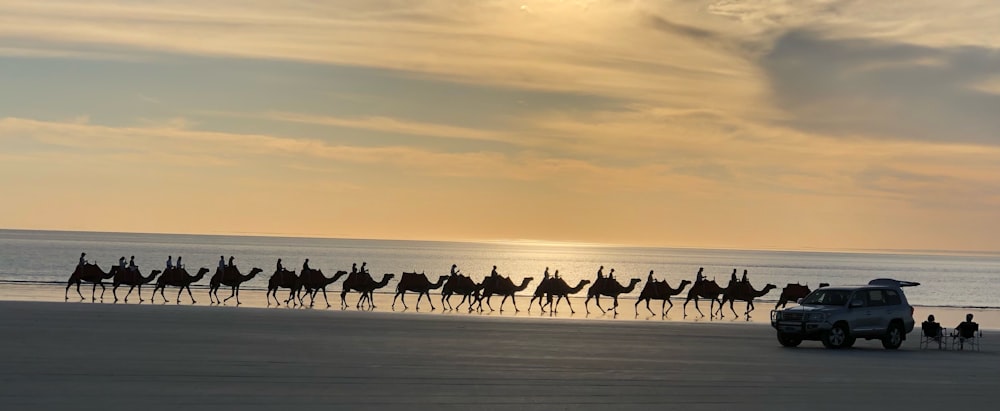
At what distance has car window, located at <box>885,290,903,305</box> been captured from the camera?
1268 inches

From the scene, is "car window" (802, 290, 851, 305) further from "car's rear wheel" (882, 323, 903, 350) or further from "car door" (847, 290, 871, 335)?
"car's rear wheel" (882, 323, 903, 350)

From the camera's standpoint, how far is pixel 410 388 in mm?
19797

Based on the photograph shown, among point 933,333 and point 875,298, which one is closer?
point 875,298

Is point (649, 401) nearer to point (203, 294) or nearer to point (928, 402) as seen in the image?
point (928, 402)

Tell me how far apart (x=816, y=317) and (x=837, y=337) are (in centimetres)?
79

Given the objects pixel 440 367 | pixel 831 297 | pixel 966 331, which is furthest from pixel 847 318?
pixel 440 367

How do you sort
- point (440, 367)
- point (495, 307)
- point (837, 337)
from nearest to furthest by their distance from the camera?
1. point (440, 367)
2. point (837, 337)
3. point (495, 307)

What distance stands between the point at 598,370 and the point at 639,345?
680 centimetres

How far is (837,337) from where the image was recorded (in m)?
31.5

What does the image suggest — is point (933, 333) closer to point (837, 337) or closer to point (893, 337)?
point (893, 337)

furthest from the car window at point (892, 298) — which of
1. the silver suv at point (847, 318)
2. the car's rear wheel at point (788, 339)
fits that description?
the car's rear wheel at point (788, 339)

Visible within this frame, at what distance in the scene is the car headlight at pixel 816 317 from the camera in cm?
3128

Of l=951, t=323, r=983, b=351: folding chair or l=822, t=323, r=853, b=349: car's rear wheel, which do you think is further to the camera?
l=951, t=323, r=983, b=351: folding chair

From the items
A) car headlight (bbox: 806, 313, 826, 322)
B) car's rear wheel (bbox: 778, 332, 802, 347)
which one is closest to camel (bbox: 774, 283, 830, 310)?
car's rear wheel (bbox: 778, 332, 802, 347)
